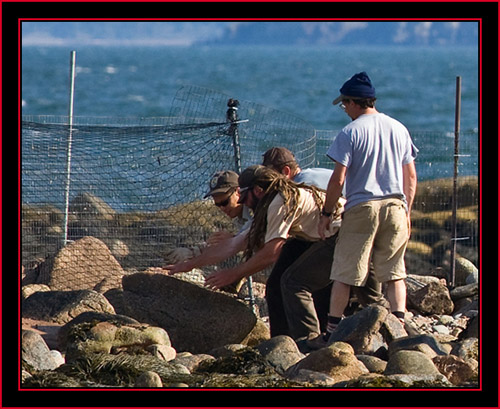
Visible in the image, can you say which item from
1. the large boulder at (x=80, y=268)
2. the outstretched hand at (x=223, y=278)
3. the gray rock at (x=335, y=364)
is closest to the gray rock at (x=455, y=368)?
the gray rock at (x=335, y=364)

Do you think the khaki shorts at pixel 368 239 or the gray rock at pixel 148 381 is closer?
the gray rock at pixel 148 381

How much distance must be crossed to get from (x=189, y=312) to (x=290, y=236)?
40.9 inches

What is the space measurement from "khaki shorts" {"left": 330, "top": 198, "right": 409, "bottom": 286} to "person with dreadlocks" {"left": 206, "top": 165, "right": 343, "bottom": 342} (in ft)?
0.93

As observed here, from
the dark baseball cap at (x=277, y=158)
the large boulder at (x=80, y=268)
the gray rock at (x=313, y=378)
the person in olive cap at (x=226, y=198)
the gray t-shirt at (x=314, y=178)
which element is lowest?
the gray rock at (x=313, y=378)

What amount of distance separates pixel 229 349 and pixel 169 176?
9.81 feet

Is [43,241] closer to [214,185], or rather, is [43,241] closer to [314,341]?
[214,185]

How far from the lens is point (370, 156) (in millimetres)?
8562

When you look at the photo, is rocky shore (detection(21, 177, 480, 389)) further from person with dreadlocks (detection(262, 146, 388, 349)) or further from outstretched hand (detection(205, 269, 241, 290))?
outstretched hand (detection(205, 269, 241, 290))

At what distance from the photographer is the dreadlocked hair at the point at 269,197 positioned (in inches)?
349

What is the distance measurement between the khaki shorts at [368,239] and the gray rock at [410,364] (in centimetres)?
93

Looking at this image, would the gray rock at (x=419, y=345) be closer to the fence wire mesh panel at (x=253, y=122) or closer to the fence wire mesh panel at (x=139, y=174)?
the fence wire mesh panel at (x=139, y=174)

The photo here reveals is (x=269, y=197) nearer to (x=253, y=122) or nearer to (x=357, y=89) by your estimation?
(x=357, y=89)

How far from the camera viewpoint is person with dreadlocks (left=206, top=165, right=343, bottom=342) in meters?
8.87

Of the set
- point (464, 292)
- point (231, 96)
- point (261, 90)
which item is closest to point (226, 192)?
point (464, 292)
